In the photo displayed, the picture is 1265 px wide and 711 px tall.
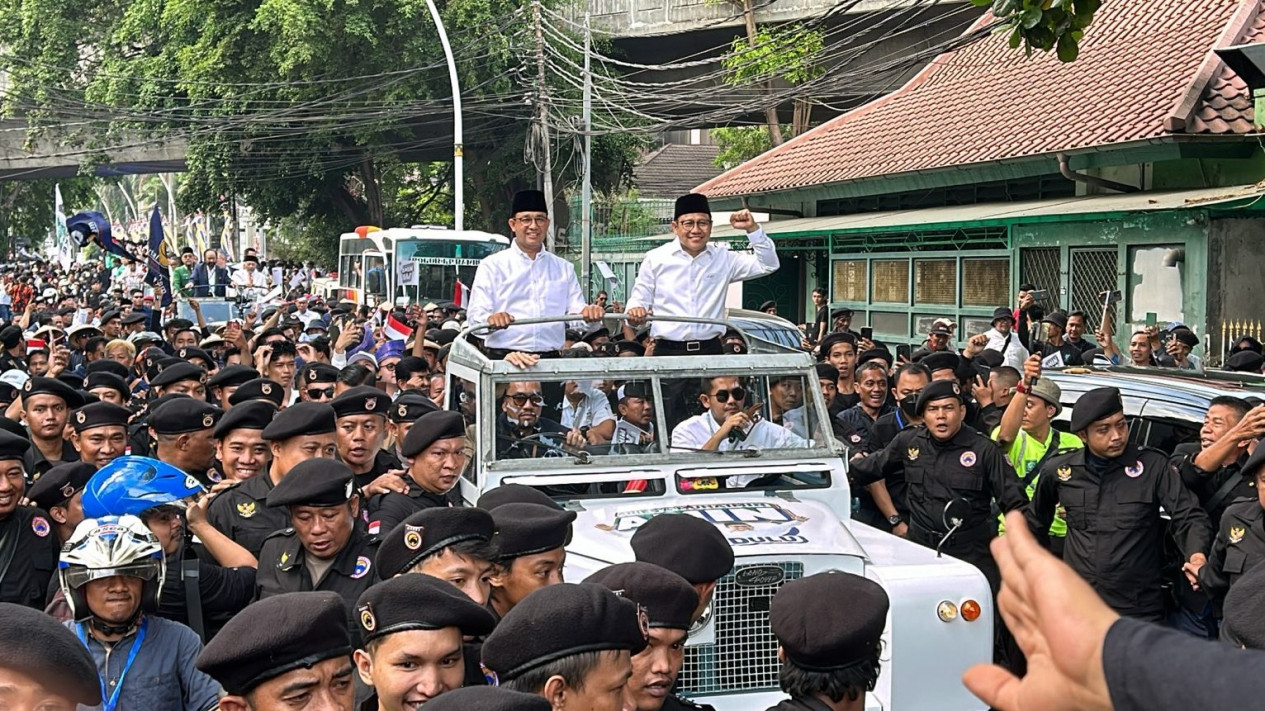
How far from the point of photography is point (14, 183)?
204 feet

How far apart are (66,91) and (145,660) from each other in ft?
134

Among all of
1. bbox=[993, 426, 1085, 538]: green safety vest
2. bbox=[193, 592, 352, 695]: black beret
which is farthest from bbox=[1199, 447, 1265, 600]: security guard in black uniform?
bbox=[193, 592, 352, 695]: black beret

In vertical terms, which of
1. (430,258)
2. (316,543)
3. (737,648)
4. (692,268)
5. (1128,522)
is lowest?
(737,648)

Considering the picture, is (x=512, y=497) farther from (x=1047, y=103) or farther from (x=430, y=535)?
(x=1047, y=103)

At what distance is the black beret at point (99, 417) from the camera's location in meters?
7.75

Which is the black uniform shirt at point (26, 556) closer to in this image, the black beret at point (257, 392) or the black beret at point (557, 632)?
the black beret at point (257, 392)

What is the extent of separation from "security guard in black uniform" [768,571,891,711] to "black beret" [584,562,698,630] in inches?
10.3

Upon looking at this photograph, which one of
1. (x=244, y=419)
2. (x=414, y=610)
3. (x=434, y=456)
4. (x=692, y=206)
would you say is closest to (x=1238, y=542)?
(x=434, y=456)

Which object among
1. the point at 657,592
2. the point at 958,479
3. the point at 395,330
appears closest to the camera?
the point at 657,592

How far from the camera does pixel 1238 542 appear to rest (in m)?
6.39

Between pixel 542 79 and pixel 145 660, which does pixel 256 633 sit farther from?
pixel 542 79

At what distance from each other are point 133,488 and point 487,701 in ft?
8.78

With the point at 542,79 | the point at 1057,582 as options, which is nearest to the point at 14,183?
the point at 542,79

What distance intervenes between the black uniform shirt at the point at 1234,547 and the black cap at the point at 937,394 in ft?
5.98
